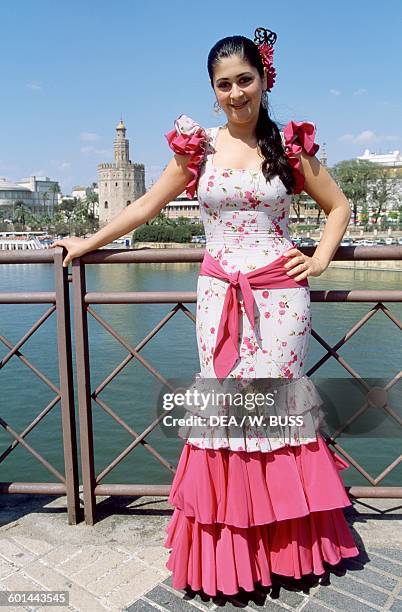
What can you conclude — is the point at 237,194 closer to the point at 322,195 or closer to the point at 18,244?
the point at 322,195

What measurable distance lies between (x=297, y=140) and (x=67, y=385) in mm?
1335

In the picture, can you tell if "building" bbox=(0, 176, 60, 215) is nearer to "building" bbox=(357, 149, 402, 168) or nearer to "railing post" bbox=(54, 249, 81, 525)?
"building" bbox=(357, 149, 402, 168)

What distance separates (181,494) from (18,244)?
65044mm

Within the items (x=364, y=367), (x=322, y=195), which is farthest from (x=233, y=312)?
(x=364, y=367)

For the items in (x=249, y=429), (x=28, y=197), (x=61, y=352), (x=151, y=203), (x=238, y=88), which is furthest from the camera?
(x=28, y=197)

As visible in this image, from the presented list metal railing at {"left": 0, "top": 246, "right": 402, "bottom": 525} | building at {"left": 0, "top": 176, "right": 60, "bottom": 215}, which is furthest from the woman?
building at {"left": 0, "top": 176, "right": 60, "bottom": 215}

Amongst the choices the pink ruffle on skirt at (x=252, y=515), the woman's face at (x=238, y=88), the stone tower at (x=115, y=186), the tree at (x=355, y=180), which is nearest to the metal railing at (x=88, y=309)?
the pink ruffle on skirt at (x=252, y=515)

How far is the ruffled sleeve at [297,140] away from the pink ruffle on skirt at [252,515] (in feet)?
3.07

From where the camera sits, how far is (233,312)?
1882mm

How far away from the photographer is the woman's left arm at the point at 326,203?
194 centimetres

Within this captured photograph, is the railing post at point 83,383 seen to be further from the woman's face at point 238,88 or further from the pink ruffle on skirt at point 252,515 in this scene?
the woman's face at point 238,88

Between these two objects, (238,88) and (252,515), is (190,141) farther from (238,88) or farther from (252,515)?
(252,515)

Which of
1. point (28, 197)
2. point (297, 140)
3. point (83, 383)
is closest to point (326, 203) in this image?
point (297, 140)

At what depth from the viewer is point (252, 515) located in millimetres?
1935
